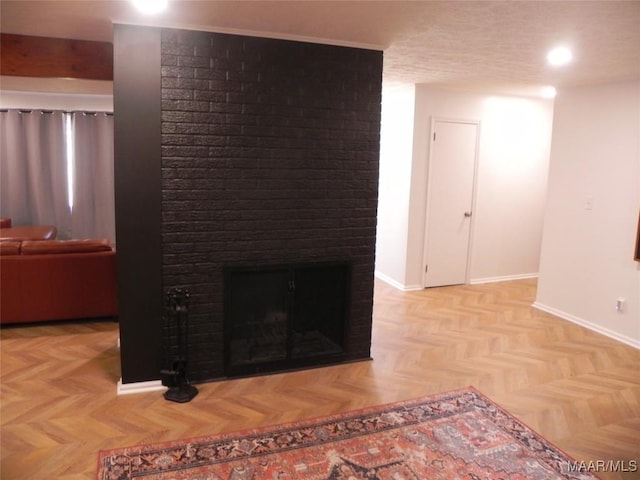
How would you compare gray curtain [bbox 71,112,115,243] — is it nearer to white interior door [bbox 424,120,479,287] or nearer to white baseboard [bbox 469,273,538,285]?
white interior door [bbox 424,120,479,287]

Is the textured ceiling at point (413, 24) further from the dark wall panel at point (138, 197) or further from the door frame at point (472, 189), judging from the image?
the door frame at point (472, 189)

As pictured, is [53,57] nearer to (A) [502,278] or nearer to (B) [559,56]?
(B) [559,56]

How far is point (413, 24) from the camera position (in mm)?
2803

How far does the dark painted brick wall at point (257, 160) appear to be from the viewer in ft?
9.84

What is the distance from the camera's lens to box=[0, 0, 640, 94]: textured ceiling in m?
2.49

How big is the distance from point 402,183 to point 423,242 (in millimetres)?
754

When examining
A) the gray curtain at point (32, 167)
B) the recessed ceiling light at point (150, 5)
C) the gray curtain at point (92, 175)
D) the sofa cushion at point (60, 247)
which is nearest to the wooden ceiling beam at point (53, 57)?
the recessed ceiling light at point (150, 5)

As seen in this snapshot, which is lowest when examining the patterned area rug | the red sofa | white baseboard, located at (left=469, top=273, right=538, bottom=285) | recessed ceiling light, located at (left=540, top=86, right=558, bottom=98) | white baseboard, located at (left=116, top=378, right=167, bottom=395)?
the patterned area rug

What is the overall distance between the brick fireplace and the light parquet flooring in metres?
0.52

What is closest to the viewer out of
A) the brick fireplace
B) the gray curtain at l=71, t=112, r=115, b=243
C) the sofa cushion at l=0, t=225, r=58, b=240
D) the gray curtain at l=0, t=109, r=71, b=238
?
the brick fireplace

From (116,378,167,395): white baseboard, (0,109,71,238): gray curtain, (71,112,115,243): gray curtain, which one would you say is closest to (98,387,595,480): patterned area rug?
(116,378,167,395): white baseboard

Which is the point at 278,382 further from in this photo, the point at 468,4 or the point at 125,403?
the point at 468,4

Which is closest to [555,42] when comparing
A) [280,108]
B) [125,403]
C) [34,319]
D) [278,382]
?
[280,108]

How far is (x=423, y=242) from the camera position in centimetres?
559
